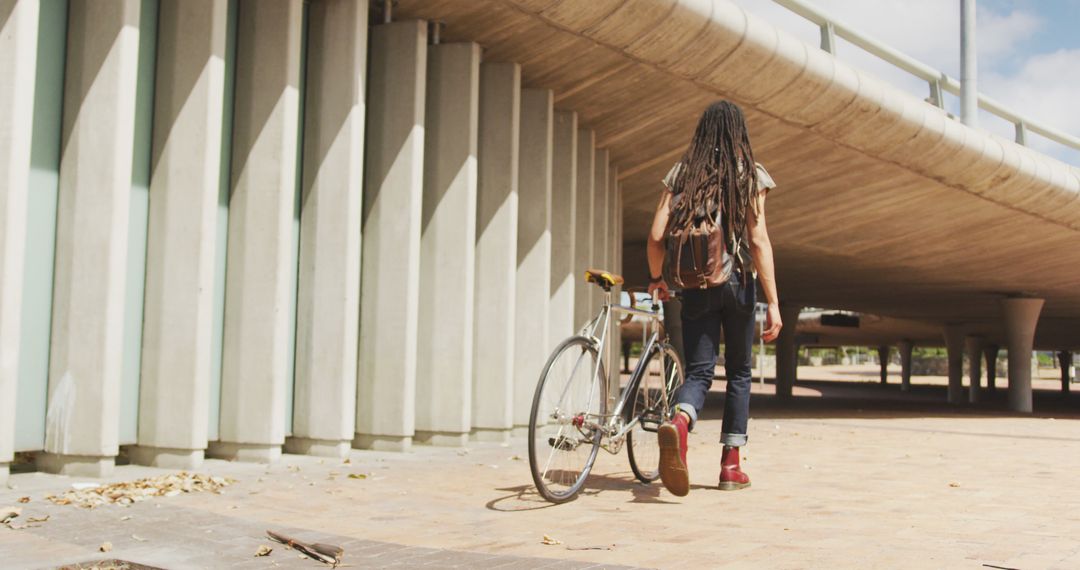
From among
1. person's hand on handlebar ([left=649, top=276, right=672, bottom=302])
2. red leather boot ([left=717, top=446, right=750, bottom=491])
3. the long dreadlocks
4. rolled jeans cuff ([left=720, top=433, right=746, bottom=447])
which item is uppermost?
the long dreadlocks

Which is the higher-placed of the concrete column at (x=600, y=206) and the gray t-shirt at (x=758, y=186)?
the concrete column at (x=600, y=206)

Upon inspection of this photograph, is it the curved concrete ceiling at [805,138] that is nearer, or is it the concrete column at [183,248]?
the concrete column at [183,248]

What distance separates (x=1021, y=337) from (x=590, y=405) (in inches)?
1029

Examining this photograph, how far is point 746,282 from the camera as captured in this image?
234 inches

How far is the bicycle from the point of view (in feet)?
17.3

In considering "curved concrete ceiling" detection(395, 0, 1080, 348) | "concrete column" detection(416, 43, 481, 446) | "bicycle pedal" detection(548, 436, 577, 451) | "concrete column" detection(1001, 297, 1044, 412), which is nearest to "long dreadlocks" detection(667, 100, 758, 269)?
"bicycle pedal" detection(548, 436, 577, 451)

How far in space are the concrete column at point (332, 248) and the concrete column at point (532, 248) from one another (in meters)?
2.86

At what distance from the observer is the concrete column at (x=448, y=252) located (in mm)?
9141

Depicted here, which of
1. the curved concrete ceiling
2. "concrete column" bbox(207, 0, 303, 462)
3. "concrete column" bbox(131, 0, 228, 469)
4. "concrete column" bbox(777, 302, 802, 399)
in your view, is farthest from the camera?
"concrete column" bbox(777, 302, 802, 399)

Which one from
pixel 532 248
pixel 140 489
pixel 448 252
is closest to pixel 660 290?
pixel 140 489

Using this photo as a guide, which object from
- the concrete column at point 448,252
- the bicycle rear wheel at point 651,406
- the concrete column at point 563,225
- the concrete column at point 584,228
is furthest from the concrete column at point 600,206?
the bicycle rear wheel at point 651,406

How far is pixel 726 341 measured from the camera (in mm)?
6055

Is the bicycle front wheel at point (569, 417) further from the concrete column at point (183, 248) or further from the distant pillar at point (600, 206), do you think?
the distant pillar at point (600, 206)

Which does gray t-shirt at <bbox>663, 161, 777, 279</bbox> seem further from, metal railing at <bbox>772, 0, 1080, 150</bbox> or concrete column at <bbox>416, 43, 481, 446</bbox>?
metal railing at <bbox>772, 0, 1080, 150</bbox>
